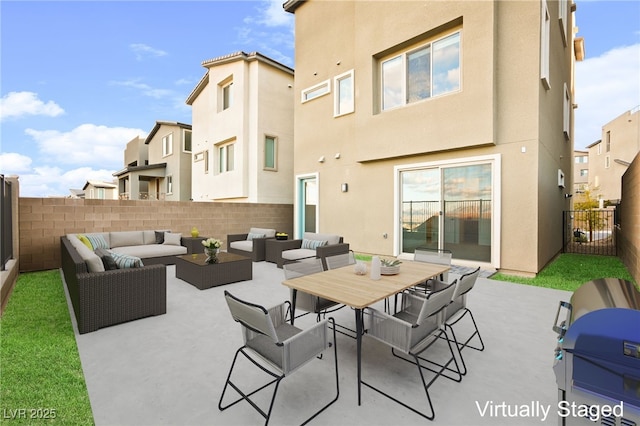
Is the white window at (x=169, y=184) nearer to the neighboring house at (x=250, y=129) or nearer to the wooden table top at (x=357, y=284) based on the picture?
the neighboring house at (x=250, y=129)

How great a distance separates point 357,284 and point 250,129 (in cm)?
1113

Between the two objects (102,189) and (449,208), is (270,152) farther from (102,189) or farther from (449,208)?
(102,189)

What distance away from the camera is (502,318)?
407 centimetres

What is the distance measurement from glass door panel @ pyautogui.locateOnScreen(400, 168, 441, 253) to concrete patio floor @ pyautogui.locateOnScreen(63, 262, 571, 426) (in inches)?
147

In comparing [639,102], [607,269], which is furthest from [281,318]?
[639,102]

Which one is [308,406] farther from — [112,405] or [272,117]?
[272,117]

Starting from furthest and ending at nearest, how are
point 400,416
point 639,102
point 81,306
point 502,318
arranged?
point 639,102
point 502,318
point 81,306
point 400,416

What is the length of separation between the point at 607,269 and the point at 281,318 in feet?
29.2

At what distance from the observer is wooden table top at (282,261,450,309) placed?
2.50 m

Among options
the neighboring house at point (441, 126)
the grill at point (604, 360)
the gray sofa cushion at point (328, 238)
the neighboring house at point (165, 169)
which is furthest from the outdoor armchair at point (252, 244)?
the neighboring house at point (165, 169)

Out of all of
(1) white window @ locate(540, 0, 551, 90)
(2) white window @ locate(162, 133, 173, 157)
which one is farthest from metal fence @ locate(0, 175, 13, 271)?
(2) white window @ locate(162, 133, 173, 157)

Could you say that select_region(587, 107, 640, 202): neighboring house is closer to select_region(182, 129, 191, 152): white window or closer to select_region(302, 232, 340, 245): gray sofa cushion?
select_region(302, 232, 340, 245): gray sofa cushion

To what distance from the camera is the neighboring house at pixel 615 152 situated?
75.2 feet

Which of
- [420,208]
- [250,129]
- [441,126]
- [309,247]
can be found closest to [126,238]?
[309,247]
